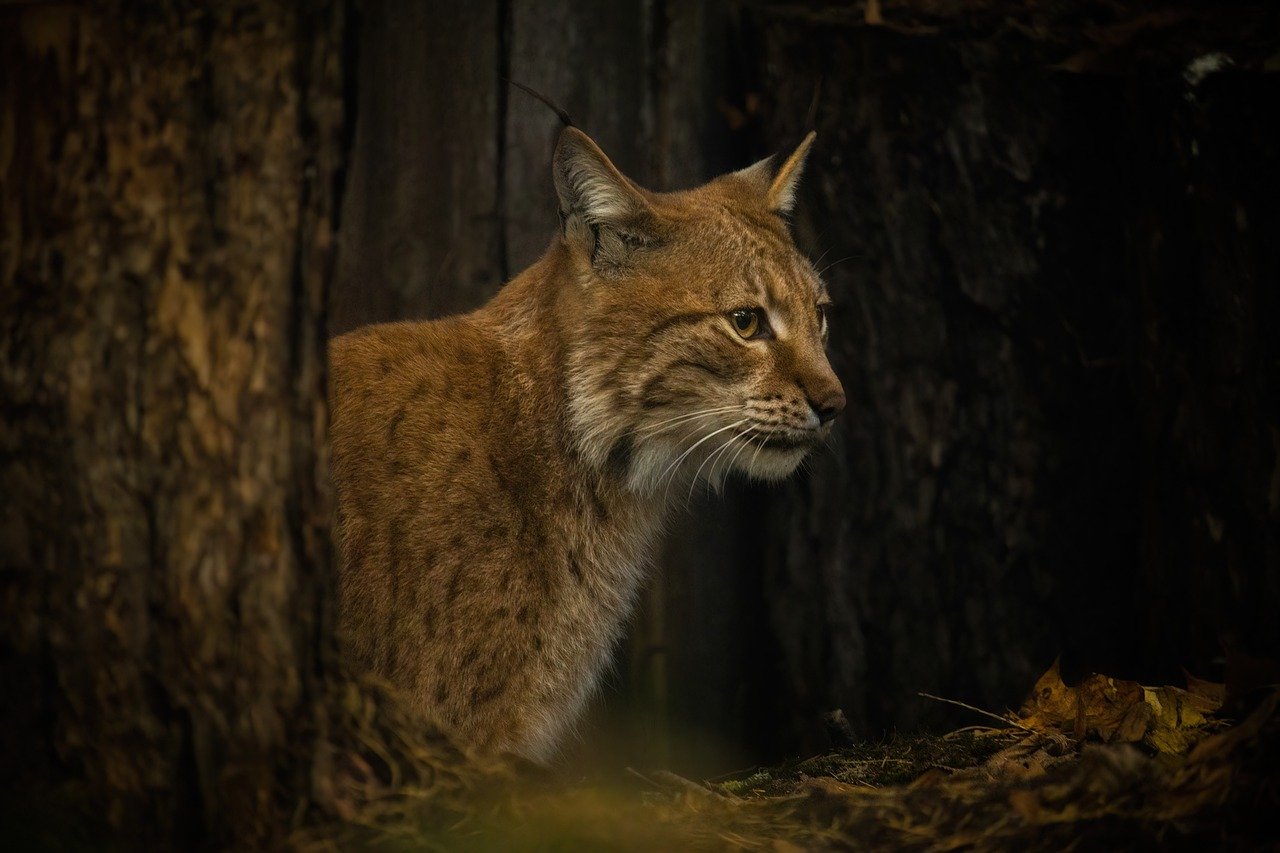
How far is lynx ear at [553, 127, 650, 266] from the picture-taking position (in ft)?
12.2

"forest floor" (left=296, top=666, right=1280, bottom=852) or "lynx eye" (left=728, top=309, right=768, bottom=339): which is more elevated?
"lynx eye" (left=728, top=309, right=768, bottom=339)

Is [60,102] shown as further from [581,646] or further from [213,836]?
[581,646]

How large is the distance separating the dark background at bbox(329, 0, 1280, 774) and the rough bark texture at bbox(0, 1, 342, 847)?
6.20 ft

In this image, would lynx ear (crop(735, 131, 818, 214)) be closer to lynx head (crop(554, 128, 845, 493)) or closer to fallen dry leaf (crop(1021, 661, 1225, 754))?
lynx head (crop(554, 128, 845, 493))

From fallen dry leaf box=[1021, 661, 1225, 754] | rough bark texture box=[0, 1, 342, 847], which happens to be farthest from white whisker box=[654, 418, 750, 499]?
rough bark texture box=[0, 1, 342, 847]

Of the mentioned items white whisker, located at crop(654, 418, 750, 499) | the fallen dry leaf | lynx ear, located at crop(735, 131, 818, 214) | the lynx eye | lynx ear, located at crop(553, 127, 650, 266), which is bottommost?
the fallen dry leaf

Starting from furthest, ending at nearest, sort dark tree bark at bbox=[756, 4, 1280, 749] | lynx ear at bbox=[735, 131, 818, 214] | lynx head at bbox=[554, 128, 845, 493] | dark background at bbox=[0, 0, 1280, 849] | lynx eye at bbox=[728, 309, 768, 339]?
dark tree bark at bbox=[756, 4, 1280, 749]
lynx ear at bbox=[735, 131, 818, 214]
dark background at bbox=[0, 0, 1280, 849]
lynx eye at bbox=[728, 309, 768, 339]
lynx head at bbox=[554, 128, 845, 493]

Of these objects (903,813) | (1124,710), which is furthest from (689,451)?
(1124,710)

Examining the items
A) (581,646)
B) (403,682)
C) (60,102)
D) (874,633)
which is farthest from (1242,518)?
(60,102)

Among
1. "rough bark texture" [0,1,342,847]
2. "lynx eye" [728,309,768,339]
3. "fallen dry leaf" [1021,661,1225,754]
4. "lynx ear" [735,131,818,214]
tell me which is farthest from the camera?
"lynx ear" [735,131,818,214]

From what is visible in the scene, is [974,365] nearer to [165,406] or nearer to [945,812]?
[945,812]

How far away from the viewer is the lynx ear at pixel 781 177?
421 cm

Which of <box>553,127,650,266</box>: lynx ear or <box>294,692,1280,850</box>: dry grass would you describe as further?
<box>553,127,650,266</box>: lynx ear

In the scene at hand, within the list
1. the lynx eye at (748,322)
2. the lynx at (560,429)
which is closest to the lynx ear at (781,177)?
the lynx at (560,429)
